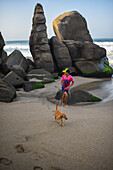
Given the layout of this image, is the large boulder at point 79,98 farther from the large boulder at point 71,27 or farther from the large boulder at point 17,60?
the large boulder at point 71,27

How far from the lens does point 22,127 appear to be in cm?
360

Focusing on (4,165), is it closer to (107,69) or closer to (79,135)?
(79,135)

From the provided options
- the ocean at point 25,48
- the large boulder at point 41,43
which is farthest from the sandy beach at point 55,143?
the ocean at point 25,48

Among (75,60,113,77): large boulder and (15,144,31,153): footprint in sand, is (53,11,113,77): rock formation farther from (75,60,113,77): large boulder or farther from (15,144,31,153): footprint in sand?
(15,144,31,153): footprint in sand

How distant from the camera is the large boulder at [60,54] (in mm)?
14242

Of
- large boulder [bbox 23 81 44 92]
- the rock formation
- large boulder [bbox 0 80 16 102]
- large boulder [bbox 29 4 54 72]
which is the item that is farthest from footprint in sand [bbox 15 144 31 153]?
the rock formation

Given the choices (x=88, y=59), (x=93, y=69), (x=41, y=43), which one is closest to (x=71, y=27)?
(x=88, y=59)

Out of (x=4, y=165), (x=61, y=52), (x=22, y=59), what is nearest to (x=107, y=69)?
(x=61, y=52)

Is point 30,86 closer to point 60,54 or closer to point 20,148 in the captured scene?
point 60,54

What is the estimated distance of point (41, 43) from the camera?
537 inches

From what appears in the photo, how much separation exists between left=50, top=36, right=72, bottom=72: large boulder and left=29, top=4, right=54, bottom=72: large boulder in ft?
2.43

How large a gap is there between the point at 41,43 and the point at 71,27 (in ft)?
14.1

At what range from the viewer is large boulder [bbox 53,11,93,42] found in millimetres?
15961

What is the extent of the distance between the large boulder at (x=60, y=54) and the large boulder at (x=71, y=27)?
2.03 m
